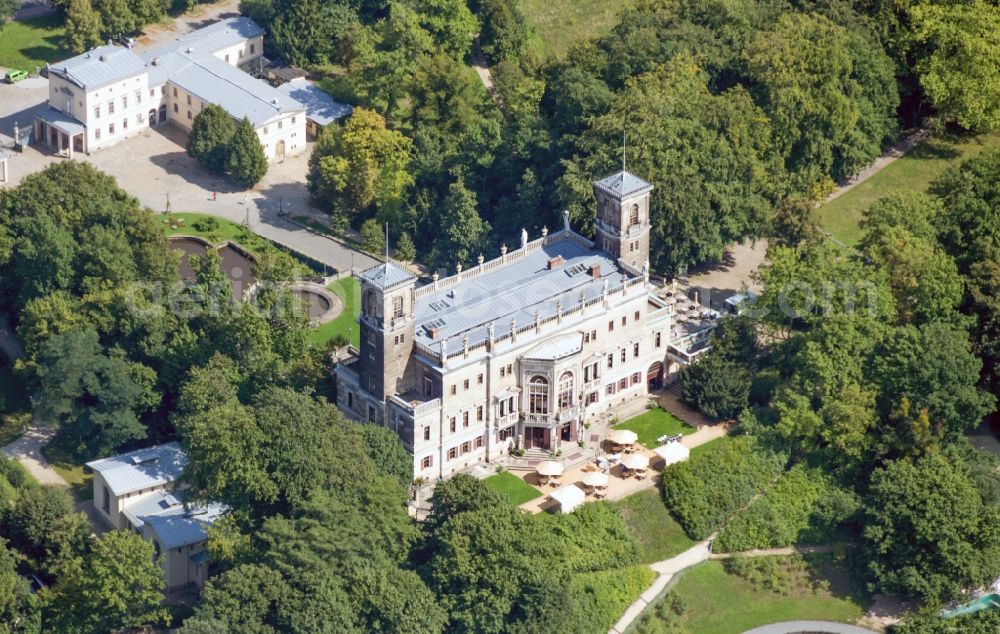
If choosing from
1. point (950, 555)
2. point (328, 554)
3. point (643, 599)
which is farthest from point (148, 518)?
point (950, 555)

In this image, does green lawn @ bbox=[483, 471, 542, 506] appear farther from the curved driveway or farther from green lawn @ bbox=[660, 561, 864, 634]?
the curved driveway

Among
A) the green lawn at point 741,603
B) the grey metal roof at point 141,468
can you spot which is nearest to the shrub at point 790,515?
the green lawn at point 741,603

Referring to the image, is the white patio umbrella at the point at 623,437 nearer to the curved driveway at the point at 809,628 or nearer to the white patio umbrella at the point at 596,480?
the white patio umbrella at the point at 596,480

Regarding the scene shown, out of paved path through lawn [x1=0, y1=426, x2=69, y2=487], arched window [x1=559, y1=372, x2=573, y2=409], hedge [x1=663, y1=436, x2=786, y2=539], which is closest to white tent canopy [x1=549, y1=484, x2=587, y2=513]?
hedge [x1=663, y1=436, x2=786, y2=539]

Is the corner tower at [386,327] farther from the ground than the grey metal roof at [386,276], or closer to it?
closer to it

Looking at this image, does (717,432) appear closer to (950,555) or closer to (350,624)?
(950,555)
